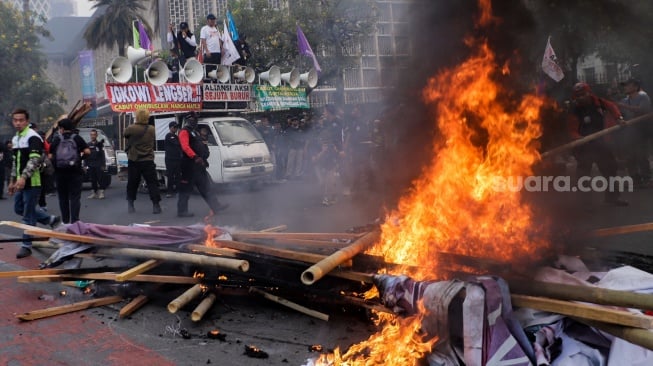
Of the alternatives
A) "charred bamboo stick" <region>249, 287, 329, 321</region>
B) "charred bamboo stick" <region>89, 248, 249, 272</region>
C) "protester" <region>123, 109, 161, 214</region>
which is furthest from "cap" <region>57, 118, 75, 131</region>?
"charred bamboo stick" <region>249, 287, 329, 321</region>

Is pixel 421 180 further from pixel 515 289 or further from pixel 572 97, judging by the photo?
pixel 572 97

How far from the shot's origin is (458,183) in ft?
15.4

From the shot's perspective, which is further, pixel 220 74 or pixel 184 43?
pixel 184 43

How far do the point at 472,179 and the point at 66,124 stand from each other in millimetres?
5727

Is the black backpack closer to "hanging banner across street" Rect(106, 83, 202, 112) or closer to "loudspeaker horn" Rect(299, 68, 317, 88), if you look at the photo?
"hanging banner across street" Rect(106, 83, 202, 112)

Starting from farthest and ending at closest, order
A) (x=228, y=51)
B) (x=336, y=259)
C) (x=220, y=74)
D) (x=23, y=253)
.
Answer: (x=228, y=51) → (x=220, y=74) → (x=23, y=253) → (x=336, y=259)

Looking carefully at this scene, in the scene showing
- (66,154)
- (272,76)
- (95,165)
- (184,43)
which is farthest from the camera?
(272,76)

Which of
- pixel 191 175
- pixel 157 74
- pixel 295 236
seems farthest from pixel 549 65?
pixel 157 74

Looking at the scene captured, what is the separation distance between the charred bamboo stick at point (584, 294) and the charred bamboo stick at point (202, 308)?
2341mm

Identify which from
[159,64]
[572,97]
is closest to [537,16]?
[572,97]

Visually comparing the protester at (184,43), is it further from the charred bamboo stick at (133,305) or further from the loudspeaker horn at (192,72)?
the charred bamboo stick at (133,305)

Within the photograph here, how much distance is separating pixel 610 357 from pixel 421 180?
7.71 ft

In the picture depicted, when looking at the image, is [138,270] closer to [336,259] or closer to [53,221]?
[336,259]

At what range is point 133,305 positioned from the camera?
4.67 m
